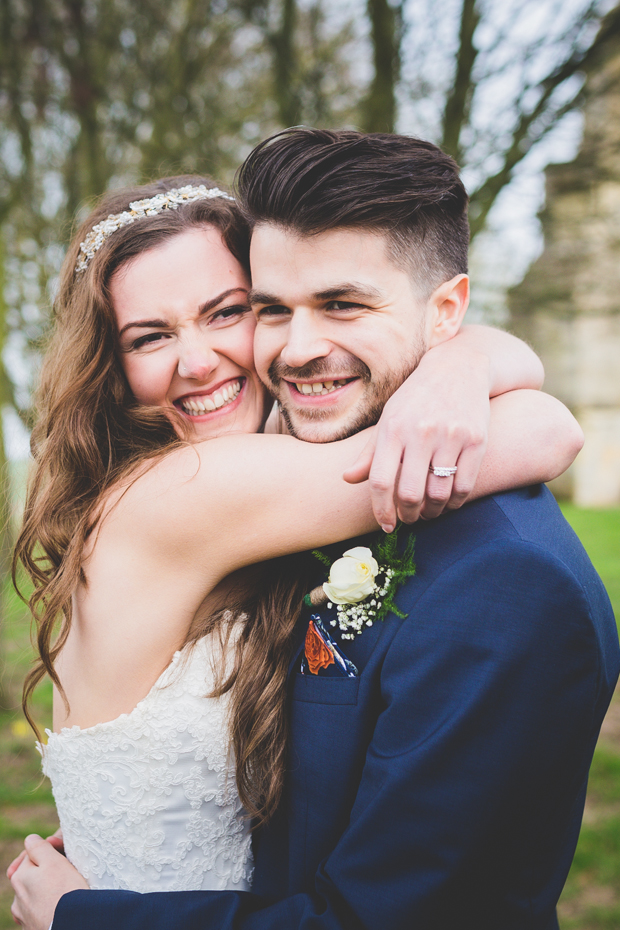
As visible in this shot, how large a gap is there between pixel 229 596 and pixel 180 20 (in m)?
7.03

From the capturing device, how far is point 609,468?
15.9 meters

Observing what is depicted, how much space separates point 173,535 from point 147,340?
87 cm

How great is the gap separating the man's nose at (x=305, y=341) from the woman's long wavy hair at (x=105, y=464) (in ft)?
1.67

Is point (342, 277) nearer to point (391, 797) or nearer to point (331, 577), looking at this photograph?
point (331, 577)

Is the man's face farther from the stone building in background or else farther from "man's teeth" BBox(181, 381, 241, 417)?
the stone building in background

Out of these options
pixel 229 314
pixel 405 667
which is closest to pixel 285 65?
pixel 229 314

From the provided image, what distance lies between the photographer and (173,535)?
6.51 ft

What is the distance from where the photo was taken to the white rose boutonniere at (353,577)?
175cm

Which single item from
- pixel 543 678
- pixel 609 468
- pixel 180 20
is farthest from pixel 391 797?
pixel 609 468

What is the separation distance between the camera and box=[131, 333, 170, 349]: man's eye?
8.23 feet

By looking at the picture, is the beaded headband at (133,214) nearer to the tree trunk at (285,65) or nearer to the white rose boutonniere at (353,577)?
the white rose boutonniere at (353,577)

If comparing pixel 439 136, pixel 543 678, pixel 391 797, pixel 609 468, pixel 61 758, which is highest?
A: pixel 439 136

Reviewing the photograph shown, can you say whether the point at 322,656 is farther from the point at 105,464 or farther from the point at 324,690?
the point at 105,464

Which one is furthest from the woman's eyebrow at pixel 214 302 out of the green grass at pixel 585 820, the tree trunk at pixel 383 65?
the tree trunk at pixel 383 65
